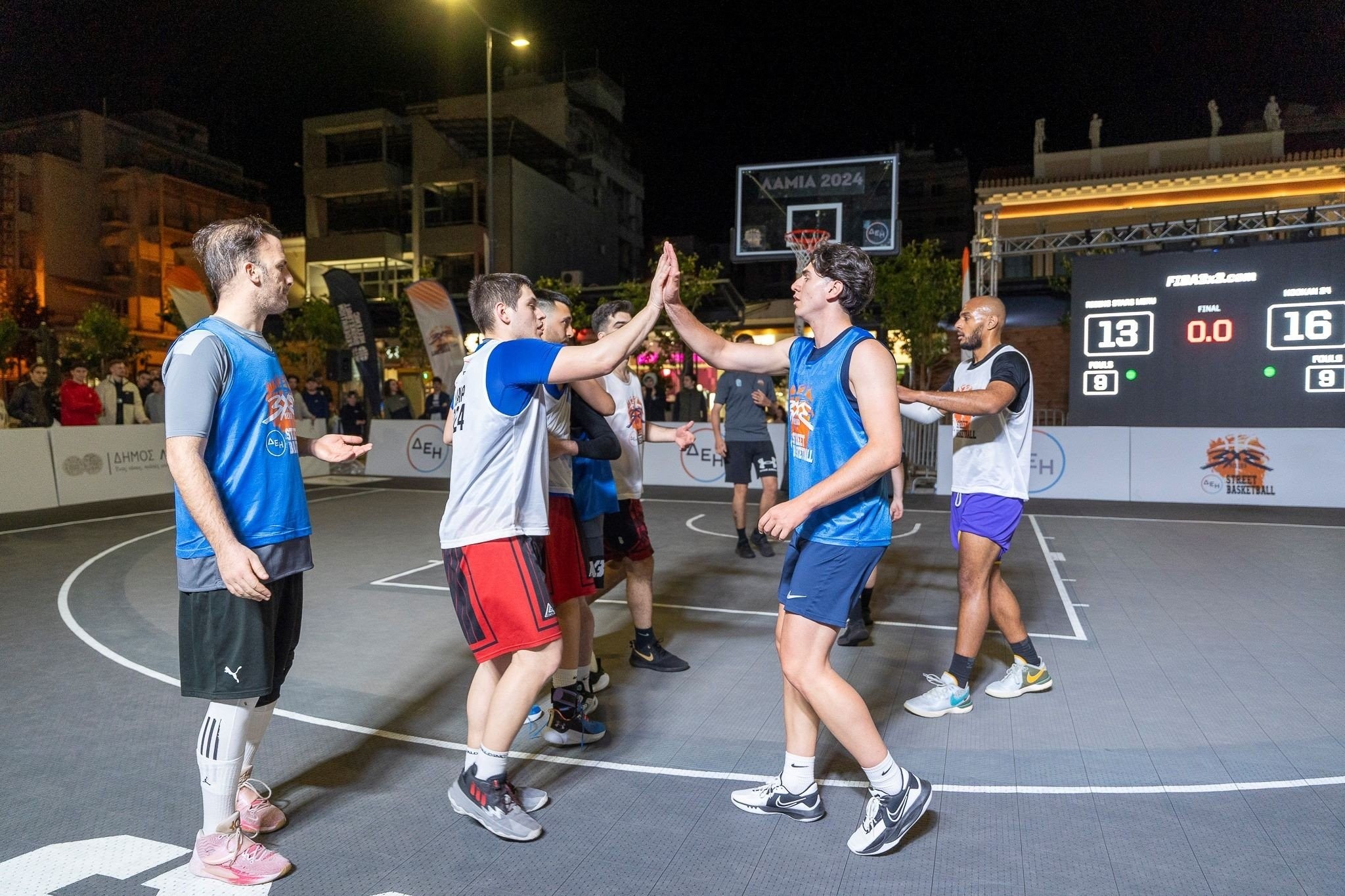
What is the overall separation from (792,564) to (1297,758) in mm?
2502

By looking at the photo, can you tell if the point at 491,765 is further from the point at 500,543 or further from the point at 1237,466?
the point at 1237,466

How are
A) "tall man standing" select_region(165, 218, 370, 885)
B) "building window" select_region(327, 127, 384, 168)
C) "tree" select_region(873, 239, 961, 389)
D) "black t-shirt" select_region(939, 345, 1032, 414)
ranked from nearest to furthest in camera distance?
"tall man standing" select_region(165, 218, 370, 885)
"black t-shirt" select_region(939, 345, 1032, 414)
"tree" select_region(873, 239, 961, 389)
"building window" select_region(327, 127, 384, 168)

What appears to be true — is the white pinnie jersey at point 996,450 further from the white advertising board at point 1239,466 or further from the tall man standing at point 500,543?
the white advertising board at point 1239,466

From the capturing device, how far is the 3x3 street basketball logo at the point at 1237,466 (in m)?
12.5

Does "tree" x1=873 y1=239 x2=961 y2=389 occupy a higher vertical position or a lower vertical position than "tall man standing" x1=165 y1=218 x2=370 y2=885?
higher

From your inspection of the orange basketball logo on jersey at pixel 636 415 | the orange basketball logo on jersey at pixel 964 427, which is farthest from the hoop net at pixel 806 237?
the orange basketball logo on jersey at pixel 964 427

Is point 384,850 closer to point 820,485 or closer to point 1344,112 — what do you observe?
point 820,485

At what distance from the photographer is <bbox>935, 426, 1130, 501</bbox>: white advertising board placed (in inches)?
517

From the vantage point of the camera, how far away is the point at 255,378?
2.76 metres

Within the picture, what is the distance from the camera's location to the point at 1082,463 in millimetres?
13320

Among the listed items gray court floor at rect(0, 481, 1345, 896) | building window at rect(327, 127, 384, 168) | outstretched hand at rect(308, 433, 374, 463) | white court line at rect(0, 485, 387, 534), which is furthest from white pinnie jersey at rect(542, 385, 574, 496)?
building window at rect(327, 127, 384, 168)

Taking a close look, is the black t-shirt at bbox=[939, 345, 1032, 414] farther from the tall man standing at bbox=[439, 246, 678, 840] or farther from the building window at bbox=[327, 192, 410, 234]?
the building window at bbox=[327, 192, 410, 234]

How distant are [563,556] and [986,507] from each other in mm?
2151

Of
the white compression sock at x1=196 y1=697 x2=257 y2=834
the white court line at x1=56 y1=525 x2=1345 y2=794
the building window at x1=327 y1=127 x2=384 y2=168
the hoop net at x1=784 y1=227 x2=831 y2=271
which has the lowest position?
the white court line at x1=56 y1=525 x2=1345 y2=794
